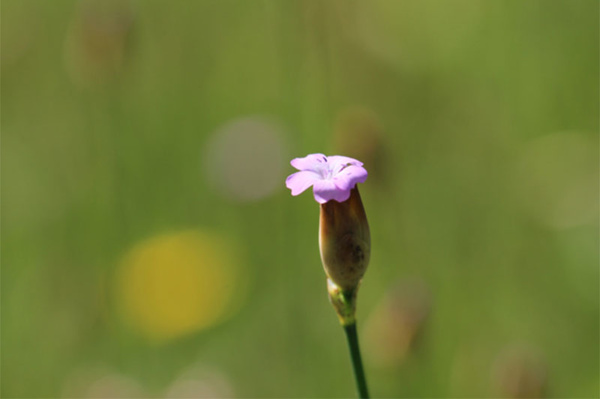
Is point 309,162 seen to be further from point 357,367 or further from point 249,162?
point 249,162

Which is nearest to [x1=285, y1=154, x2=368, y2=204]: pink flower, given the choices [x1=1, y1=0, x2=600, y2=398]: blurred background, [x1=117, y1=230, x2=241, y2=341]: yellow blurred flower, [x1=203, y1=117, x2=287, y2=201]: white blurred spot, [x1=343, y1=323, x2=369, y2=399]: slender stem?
[x1=343, y1=323, x2=369, y2=399]: slender stem

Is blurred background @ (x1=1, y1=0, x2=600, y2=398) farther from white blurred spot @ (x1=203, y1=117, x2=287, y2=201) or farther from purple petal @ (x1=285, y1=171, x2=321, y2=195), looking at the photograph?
purple petal @ (x1=285, y1=171, x2=321, y2=195)

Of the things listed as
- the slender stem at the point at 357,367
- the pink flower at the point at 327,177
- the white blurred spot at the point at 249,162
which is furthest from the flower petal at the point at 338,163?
the white blurred spot at the point at 249,162

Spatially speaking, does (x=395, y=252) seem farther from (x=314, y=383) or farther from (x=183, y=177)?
(x=183, y=177)

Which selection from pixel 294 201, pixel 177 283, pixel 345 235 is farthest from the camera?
pixel 294 201

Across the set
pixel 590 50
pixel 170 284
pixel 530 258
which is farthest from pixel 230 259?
→ pixel 590 50

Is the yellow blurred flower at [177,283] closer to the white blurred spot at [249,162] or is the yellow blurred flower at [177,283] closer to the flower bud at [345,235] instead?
the white blurred spot at [249,162]

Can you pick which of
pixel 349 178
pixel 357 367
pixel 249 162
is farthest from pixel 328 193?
pixel 249 162
